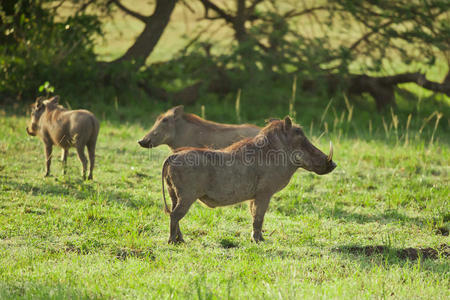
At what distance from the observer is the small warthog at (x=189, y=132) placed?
6352 millimetres

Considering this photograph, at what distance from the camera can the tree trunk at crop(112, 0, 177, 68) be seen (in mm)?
12930

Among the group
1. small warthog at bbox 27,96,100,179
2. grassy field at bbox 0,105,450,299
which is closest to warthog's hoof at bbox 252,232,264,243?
grassy field at bbox 0,105,450,299

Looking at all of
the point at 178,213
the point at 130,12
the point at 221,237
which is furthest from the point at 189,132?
the point at 130,12

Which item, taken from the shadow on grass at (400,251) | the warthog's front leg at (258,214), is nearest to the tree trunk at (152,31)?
the warthog's front leg at (258,214)

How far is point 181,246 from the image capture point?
14.9ft

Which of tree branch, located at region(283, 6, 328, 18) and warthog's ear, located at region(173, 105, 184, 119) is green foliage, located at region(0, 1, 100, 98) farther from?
warthog's ear, located at region(173, 105, 184, 119)

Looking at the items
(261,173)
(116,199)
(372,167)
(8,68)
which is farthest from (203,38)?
(261,173)

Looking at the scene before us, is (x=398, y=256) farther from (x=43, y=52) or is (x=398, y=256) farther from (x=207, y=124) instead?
(x=43, y=52)

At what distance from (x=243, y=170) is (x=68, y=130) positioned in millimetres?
2927

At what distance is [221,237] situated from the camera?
490 centimetres

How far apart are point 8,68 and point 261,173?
26.1 feet

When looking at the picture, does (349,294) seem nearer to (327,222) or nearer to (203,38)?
(327,222)

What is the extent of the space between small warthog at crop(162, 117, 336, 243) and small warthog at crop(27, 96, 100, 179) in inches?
96.7

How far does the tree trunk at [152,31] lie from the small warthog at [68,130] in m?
5.89
